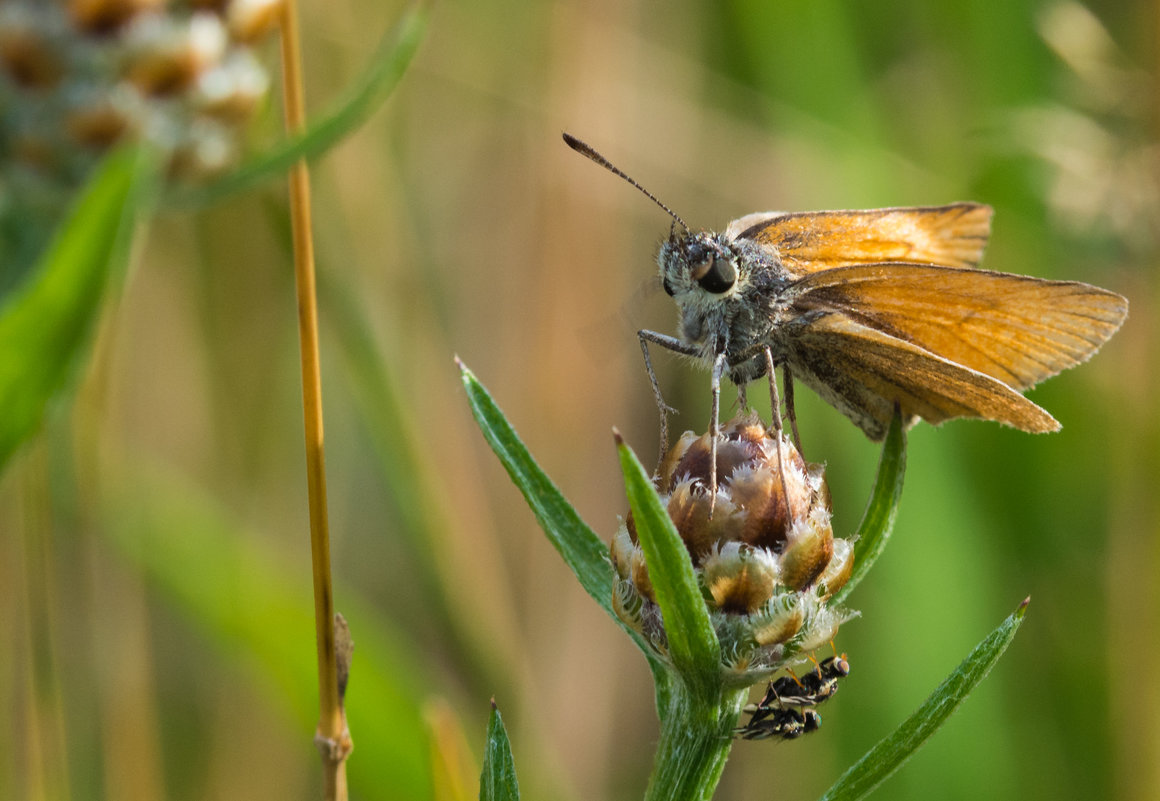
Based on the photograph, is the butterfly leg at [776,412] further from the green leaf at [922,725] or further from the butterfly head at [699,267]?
the green leaf at [922,725]

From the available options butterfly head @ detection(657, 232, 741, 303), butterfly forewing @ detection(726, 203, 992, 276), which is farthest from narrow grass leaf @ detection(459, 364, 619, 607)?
butterfly forewing @ detection(726, 203, 992, 276)

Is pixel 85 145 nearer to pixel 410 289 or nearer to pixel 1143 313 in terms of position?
pixel 410 289

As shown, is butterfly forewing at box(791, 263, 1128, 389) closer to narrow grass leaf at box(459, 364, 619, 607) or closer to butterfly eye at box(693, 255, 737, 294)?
butterfly eye at box(693, 255, 737, 294)

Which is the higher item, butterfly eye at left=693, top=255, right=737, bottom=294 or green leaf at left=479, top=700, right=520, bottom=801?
butterfly eye at left=693, top=255, right=737, bottom=294

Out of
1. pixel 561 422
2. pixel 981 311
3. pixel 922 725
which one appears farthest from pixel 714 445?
pixel 561 422

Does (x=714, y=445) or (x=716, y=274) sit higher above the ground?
(x=716, y=274)

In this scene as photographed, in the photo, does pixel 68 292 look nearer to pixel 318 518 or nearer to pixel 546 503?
pixel 318 518
